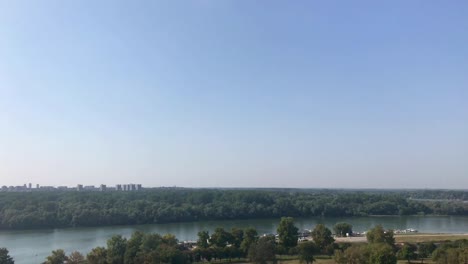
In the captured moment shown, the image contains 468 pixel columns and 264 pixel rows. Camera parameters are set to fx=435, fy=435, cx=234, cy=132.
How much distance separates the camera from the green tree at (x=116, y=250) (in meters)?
12.4

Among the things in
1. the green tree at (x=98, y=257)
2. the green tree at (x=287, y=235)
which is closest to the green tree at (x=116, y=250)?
the green tree at (x=98, y=257)

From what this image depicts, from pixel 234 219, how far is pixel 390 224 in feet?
35.4

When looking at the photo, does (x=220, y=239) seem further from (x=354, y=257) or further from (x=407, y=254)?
(x=407, y=254)

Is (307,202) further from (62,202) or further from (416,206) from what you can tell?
(62,202)

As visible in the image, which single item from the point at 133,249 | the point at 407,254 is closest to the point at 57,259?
the point at 133,249

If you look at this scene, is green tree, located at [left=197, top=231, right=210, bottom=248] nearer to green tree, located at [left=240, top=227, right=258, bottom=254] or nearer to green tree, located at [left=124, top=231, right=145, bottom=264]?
green tree, located at [left=240, top=227, right=258, bottom=254]

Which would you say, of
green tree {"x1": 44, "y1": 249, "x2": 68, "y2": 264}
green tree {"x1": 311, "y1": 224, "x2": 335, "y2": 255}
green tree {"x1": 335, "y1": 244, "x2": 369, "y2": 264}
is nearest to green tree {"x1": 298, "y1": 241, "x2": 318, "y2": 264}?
green tree {"x1": 335, "y1": 244, "x2": 369, "y2": 264}

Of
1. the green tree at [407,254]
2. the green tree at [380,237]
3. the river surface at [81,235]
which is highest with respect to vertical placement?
the green tree at [380,237]

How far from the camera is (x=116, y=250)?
535 inches

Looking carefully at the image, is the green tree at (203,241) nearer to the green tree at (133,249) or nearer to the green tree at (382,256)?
the green tree at (133,249)

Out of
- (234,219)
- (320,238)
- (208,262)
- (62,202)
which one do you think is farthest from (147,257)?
(62,202)

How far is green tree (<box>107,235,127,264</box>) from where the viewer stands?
12.4m

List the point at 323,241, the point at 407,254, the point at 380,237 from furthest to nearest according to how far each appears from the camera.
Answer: the point at 323,241 → the point at 380,237 → the point at 407,254

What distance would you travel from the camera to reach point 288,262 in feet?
44.9
